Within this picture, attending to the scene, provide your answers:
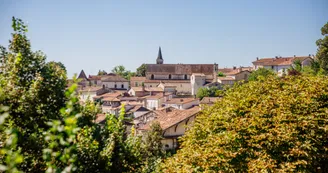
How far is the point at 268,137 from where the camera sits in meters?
11.2

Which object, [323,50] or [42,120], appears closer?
[42,120]

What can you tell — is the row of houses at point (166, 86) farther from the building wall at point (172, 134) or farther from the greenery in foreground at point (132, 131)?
the greenery in foreground at point (132, 131)

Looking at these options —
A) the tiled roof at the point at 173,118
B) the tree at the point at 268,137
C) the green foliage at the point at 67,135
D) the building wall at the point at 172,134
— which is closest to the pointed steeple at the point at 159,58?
the tiled roof at the point at 173,118

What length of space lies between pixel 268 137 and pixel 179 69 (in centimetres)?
8009

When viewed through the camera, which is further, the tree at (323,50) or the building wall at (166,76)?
the building wall at (166,76)

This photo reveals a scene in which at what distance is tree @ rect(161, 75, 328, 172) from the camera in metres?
10.7

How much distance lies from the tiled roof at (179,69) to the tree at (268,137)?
74752 mm

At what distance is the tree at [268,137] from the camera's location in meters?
10.7

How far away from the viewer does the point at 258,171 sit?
10.2 meters

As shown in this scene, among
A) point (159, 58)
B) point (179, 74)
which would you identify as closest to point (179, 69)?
point (179, 74)

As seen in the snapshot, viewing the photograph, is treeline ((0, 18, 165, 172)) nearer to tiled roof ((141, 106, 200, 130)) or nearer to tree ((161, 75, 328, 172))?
tree ((161, 75, 328, 172))

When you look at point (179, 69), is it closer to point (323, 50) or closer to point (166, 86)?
point (166, 86)

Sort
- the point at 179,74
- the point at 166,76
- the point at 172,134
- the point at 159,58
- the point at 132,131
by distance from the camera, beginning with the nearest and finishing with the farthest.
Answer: the point at 132,131 < the point at 172,134 < the point at 179,74 < the point at 166,76 < the point at 159,58

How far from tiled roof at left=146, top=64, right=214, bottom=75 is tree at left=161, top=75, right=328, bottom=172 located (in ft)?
245
